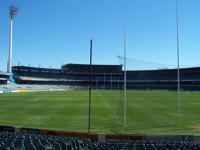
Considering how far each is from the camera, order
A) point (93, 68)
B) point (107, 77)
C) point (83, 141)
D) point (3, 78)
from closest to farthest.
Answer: point (83, 141)
point (3, 78)
point (107, 77)
point (93, 68)

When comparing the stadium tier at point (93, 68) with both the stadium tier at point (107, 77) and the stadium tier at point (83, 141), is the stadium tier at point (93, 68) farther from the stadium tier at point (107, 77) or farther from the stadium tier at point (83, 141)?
the stadium tier at point (83, 141)

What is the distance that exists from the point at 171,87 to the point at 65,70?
212 feet

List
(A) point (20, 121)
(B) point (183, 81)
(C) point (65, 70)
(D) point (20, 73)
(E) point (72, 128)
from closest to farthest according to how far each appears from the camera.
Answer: (E) point (72, 128) < (A) point (20, 121) < (B) point (183, 81) < (D) point (20, 73) < (C) point (65, 70)

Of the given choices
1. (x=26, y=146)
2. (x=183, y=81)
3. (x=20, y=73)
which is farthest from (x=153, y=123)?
(x=20, y=73)

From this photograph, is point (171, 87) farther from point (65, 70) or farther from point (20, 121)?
point (20, 121)

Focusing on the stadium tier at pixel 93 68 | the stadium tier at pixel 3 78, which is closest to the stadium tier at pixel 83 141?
the stadium tier at pixel 3 78

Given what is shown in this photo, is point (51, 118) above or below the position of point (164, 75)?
below

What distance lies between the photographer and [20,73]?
586 ft

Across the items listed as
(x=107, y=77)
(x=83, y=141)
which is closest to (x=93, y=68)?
(x=107, y=77)

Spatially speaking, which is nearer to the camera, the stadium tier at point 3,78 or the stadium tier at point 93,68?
the stadium tier at point 3,78

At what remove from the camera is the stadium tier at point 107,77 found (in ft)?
485

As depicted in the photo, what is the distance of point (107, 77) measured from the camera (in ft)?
622

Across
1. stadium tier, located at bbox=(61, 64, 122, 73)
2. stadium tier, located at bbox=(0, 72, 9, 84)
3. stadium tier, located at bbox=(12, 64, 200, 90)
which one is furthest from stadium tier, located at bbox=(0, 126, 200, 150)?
stadium tier, located at bbox=(61, 64, 122, 73)

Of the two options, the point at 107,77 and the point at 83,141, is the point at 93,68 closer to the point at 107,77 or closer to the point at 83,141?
the point at 107,77
